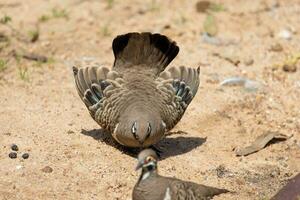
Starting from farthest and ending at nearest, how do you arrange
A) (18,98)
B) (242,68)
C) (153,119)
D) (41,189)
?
(242,68) < (18,98) < (153,119) < (41,189)

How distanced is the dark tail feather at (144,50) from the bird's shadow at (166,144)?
730mm

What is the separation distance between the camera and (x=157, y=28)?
1074 cm

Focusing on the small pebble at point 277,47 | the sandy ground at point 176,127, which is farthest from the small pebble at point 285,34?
the small pebble at point 277,47

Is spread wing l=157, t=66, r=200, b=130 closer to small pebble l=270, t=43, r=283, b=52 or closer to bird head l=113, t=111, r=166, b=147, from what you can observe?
bird head l=113, t=111, r=166, b=147

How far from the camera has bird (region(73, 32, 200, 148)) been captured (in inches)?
295

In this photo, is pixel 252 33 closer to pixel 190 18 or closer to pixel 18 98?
pixel 190 18

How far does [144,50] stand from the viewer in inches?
321

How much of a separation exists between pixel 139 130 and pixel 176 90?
89cm

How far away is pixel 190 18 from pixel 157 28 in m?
0.59

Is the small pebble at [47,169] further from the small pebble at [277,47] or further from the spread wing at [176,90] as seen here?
the small pebble at [277,47]

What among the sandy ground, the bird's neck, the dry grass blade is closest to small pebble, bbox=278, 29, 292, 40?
the sandy ground

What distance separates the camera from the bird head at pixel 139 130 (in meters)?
7.36

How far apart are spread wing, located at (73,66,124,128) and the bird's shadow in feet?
1.07

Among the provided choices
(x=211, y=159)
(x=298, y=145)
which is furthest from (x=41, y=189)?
(x=298, y=145)
